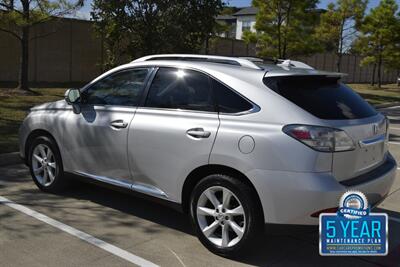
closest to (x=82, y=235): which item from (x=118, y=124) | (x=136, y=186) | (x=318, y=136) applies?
(x=136, y=186)

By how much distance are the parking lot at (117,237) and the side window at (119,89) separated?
116 cm

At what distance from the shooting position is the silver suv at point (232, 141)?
3852 millimetres

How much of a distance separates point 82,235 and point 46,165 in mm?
1522

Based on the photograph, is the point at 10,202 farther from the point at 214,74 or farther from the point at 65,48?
the point at 65,48

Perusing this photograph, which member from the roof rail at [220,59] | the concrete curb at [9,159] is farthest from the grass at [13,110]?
the roof rail at [220,59]

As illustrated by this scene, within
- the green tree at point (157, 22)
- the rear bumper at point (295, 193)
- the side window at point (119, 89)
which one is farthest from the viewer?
the green tree at point (157, 22)

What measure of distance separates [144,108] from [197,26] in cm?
863

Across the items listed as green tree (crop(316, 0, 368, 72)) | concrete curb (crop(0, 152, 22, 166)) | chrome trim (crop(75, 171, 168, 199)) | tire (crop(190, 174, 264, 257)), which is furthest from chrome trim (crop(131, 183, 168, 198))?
green tree (crop(316, 0, 368, 72))

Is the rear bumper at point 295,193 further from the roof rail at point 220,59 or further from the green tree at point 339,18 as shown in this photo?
the green tree at point 339,18

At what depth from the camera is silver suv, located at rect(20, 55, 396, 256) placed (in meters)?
3.85

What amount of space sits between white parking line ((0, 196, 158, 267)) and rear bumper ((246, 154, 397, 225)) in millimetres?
1055

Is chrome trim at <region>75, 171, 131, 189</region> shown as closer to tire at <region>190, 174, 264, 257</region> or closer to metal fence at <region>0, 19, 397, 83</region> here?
tire at <region>190, 174, 264, 257</region>

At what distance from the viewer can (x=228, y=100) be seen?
4312mm

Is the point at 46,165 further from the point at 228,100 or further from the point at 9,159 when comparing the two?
the point at 228,100
